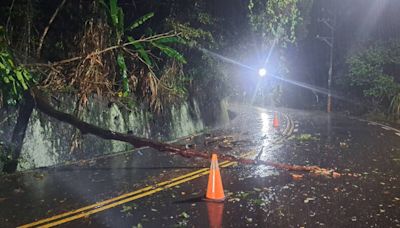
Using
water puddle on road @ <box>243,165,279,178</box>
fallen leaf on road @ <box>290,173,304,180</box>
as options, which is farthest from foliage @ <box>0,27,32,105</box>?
fallen leaf on road @ <box>290,173,304,180</box>

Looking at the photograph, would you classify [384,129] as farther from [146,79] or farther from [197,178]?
[197,178]

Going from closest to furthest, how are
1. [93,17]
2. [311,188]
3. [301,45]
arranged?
[311,188], [93,17], [301,45]

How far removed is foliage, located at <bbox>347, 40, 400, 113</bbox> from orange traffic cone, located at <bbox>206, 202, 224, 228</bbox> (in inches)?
826

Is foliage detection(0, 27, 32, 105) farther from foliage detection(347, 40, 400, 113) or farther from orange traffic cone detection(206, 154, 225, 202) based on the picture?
foliage detection(347, 40, 400, 113)

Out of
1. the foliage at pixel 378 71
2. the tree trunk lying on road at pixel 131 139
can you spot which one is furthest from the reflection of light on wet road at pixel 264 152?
the foliage at pixel 378 71

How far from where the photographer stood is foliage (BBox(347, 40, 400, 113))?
85.8 ft

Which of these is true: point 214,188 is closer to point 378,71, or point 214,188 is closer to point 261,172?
point 261,172

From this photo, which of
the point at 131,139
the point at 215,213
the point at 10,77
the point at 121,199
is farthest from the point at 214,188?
the point at 10,77

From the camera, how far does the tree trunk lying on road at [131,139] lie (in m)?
10.1

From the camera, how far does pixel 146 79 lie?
Result: 13969 mm

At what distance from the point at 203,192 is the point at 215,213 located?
51.2 inches

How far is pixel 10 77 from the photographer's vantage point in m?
8.81

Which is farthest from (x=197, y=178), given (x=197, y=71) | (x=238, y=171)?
(x=197, y=71)

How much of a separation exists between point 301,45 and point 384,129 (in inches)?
881
